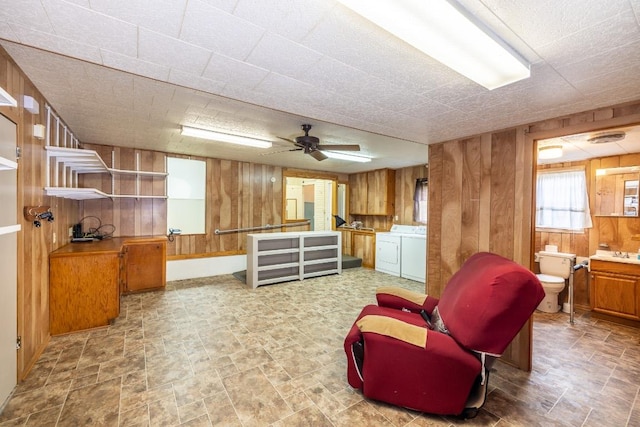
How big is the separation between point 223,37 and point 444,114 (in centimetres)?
192

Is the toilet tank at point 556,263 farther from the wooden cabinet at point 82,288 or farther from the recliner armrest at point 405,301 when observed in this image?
the wooden cabinet at point 82,288

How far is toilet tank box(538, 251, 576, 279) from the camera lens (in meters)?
3.90

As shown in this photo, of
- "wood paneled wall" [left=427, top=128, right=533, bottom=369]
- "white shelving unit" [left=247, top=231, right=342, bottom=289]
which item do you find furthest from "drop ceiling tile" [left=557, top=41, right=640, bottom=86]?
"white shelving unit" [left=247, top=231, right=342, bottom=289]

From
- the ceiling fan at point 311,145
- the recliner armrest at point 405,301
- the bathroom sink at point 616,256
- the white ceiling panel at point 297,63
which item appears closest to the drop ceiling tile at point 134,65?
the white ceiling panel at point 297,63

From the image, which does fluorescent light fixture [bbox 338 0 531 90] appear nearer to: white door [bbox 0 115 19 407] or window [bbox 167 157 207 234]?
white door [bbox 0 115 19 407]

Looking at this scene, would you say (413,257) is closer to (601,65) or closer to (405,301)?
(405,301)

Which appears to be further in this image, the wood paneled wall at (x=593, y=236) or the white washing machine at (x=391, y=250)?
the white washing machine at (x=391, y=250)

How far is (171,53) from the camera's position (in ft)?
5.38

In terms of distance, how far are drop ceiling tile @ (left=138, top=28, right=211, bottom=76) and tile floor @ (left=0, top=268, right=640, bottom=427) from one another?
228 cm

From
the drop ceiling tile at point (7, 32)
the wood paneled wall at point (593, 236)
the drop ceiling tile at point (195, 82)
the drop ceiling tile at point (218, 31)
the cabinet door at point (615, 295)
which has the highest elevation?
the drop ceiling tile at point (7, 32)

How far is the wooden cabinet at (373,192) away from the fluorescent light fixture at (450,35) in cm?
486

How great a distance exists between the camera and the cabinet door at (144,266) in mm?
4410

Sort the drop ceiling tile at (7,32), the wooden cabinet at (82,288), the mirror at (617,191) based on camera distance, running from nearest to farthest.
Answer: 1. the drop ceiling tile at (7,32)
2. the wooden cabinet at (82,288)
3. the mirror at (617,191)

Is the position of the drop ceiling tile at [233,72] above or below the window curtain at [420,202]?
above
